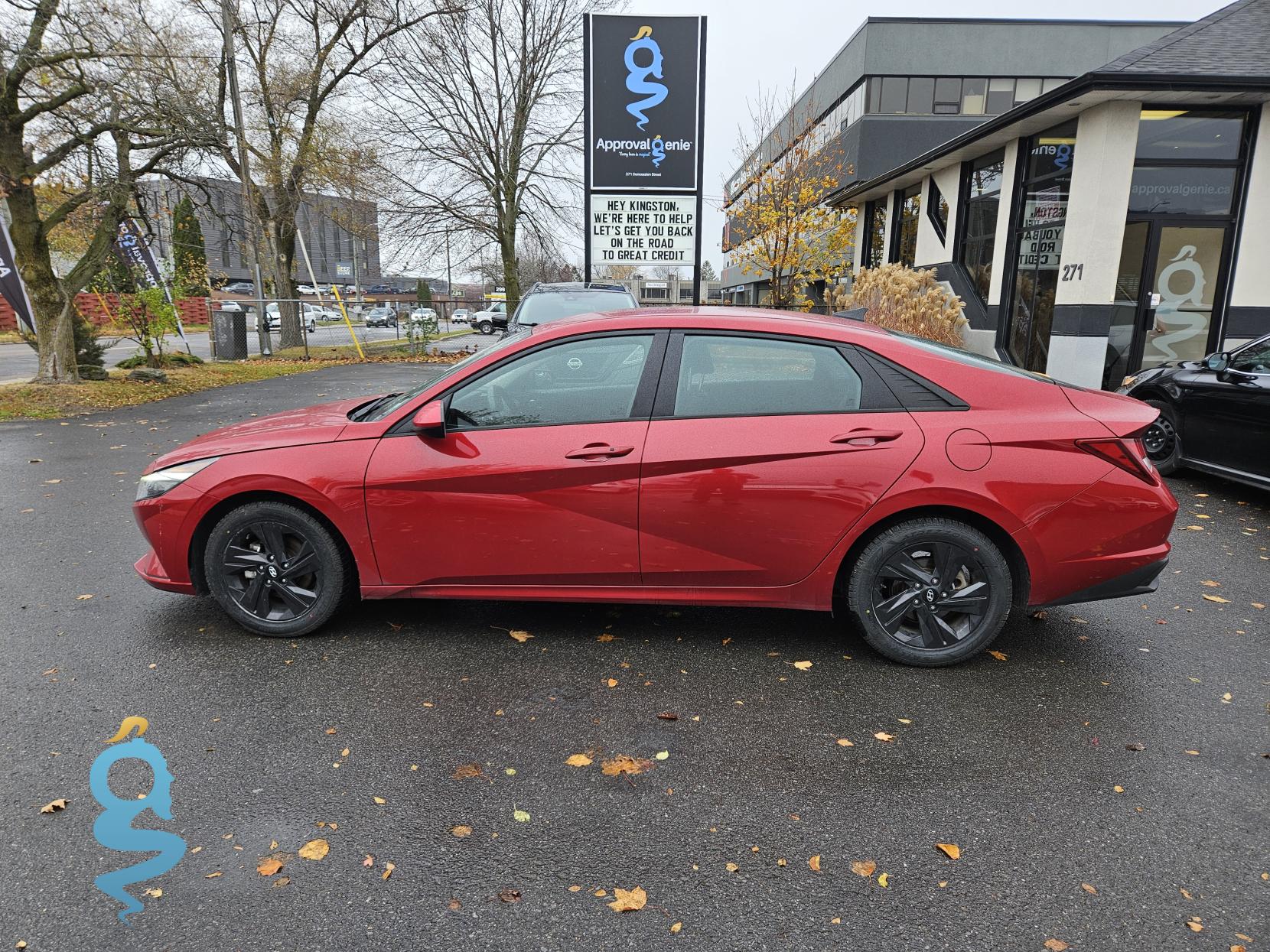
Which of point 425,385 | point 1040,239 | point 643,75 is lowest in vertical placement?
point 425,385

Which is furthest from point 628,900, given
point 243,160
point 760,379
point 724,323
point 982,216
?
point 243,160

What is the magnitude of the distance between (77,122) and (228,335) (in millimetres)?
8981

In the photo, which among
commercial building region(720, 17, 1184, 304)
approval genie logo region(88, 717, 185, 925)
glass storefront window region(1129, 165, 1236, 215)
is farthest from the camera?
commercial building region(720, 17, 1184, 304)

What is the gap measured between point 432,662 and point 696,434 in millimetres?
1676

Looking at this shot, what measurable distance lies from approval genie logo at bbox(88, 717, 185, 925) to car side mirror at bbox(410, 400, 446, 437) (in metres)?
1.68

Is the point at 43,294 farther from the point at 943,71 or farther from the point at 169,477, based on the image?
the point at 943,71

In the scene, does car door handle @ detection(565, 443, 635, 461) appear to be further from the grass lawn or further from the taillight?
the grass lawn

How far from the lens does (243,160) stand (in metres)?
19.7

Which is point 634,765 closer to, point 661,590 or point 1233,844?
point 661,590

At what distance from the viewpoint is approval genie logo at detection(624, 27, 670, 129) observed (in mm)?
12648

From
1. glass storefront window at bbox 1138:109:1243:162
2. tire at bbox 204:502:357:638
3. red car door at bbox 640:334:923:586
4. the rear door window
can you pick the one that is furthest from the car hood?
glass storefront window at bbox 1138:109:1243:162

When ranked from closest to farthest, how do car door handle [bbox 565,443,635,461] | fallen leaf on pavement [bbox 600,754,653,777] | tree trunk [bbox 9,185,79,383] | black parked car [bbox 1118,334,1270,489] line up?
fallen leaf on pavement [bbox 600,754,653,777]
car door handle [bbox 565,443,635,461]
black parked car [bbox 1118,334,1270,489]
tree trunk [bbox 9,185,79,383]

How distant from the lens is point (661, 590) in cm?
380

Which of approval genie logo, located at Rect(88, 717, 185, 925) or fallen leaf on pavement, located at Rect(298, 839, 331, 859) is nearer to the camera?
approval genie logo, located at Rect(88, 717, 185, 925)
